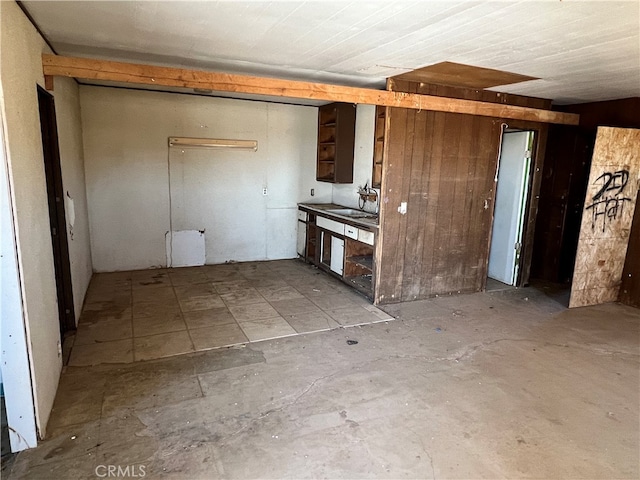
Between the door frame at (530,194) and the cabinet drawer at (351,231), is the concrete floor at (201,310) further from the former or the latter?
the door frame at (530,194)

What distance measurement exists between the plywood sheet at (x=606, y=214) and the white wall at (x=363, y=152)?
8.38 feet

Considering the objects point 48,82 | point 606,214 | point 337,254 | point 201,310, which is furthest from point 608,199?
point 48,82

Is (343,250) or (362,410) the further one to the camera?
(343,250)

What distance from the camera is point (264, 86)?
11.7 ft

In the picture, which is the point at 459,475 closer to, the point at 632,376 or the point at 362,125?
the point at 632,376

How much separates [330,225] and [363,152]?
1.14 metres

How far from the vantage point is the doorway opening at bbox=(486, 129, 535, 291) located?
523 cm

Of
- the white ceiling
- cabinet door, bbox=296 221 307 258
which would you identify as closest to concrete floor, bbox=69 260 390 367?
cabinet door, bbox=296 221 307 258

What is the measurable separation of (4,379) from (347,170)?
4.66m

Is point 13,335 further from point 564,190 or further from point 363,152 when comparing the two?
point 564,190

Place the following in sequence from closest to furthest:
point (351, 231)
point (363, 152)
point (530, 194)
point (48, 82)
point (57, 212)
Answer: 1. point (48, 82)
2. point (57, 212)
3. point (351, 231)
4. point (530, 194)
5. point (363, 152)

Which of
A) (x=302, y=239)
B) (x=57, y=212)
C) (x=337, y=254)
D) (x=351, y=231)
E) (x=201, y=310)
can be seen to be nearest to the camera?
(x=57, y=212)

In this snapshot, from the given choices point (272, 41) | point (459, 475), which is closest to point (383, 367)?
point (459, 475)

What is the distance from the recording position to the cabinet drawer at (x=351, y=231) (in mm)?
4870
